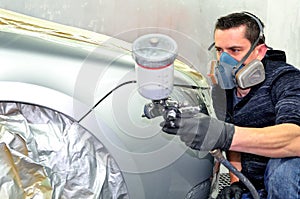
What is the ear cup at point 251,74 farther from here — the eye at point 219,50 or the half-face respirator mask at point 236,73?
the eye at point 219,50

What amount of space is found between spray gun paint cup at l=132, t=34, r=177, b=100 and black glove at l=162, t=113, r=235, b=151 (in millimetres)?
118

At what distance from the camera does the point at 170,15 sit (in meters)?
3.31

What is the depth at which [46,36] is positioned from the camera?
163 centimetres

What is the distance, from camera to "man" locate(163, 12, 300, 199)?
64.2 inches

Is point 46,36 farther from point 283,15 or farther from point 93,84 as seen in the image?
point 283,15

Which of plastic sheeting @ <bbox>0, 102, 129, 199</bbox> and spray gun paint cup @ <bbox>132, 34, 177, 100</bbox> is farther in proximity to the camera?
plastic sheeting @ <bbox>0, 102, 129, 199</bbox>

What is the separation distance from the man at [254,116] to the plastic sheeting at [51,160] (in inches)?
10.6

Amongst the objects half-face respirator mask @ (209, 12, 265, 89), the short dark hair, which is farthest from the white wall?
half-face respirator mask @ (209, 12, 265, 89)

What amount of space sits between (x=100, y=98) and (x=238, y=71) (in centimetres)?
65

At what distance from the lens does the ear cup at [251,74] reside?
6.07ft

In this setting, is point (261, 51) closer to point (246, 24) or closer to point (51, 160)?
point (246, 24)

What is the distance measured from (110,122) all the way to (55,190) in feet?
1.02

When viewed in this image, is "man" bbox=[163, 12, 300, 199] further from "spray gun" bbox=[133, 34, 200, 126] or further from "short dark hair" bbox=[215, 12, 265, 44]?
"spray gun" bbox=[133, 34, 200, 126]

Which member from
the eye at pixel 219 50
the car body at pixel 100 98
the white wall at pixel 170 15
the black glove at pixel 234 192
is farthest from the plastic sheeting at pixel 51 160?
the white wall at pixel 170 15
